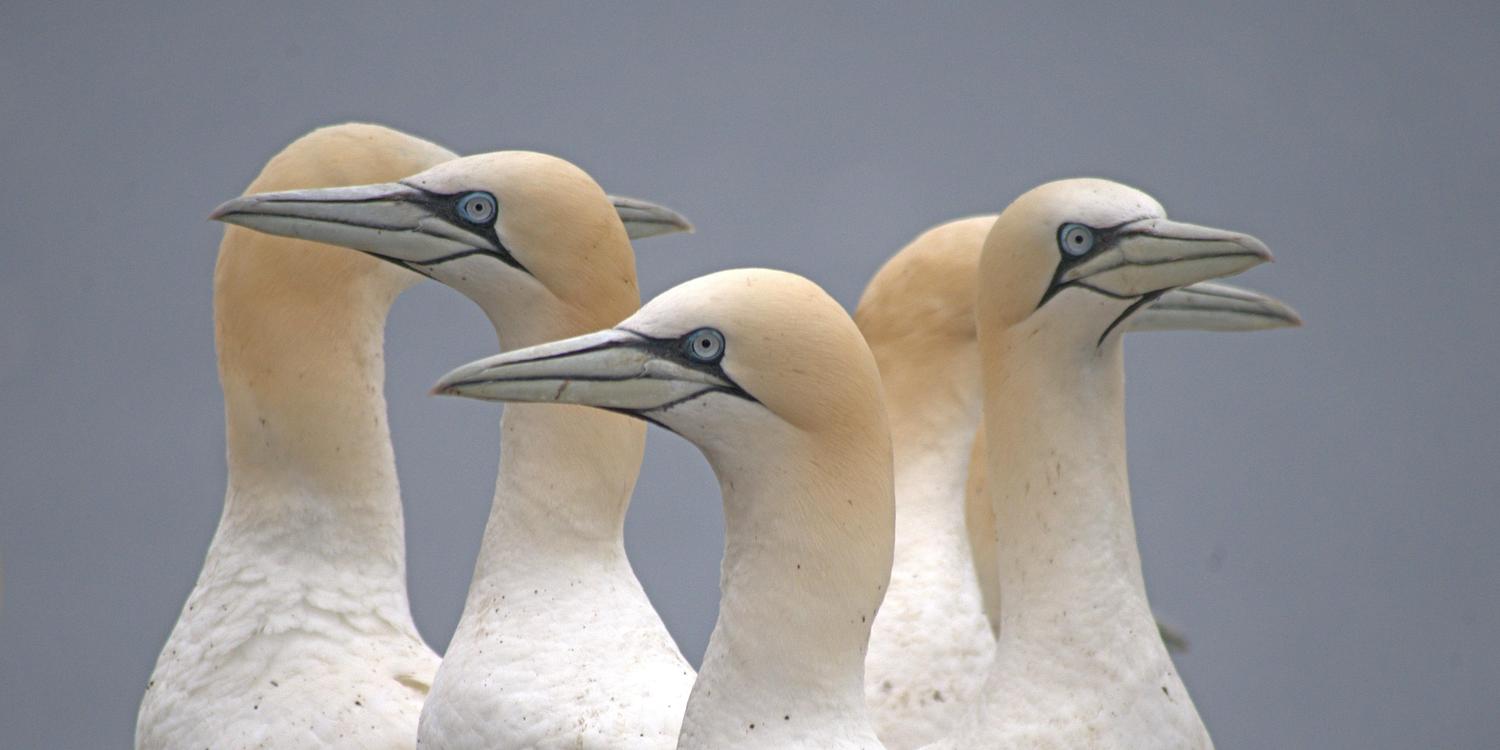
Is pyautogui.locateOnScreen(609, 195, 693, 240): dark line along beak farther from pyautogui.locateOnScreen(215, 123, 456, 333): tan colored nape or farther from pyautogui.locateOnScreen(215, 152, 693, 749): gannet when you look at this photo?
pyautogui.locateOnScreen(215, 152, 693, 749): gannet

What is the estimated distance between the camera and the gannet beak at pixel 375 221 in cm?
471

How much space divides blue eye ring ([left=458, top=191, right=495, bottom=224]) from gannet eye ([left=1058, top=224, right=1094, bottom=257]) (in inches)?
45.8

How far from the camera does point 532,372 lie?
387 centimetres

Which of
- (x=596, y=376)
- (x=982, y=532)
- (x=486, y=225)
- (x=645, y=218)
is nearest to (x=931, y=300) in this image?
(x=982, y=532)

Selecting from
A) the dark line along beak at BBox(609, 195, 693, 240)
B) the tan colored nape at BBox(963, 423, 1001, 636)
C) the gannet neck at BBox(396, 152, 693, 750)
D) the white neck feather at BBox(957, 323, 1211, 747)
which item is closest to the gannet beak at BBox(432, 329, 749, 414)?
the gannet neck at BBox(396, 152, 693, 750)

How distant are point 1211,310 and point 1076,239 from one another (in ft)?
1.72

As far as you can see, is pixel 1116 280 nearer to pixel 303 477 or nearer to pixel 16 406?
pixel 303 477

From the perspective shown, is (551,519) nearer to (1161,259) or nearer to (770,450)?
(770,450)

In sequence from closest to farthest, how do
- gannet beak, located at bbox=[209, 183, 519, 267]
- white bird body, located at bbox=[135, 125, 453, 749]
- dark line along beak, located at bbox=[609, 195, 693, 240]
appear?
gannet beak, located at bbox=[209, 183, 519, 267] < white bird body, located at bbox=[135, 125, 453, 749] < dark line along beak, located at bbox=[609, 195, 693, 240]

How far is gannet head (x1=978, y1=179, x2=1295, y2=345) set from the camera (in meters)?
4.50

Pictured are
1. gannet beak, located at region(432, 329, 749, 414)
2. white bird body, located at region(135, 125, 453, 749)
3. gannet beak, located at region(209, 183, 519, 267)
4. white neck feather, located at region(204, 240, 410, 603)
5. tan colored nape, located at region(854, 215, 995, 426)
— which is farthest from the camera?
tan colored nape, located at region(854, 215, 995, 426)

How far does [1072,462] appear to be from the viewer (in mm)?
4723

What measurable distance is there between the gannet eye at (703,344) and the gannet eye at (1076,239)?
40.8 inches

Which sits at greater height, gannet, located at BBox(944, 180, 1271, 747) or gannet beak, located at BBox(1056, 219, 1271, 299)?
gannet beak, located at BBox(1056, 219, 1271, 299)
